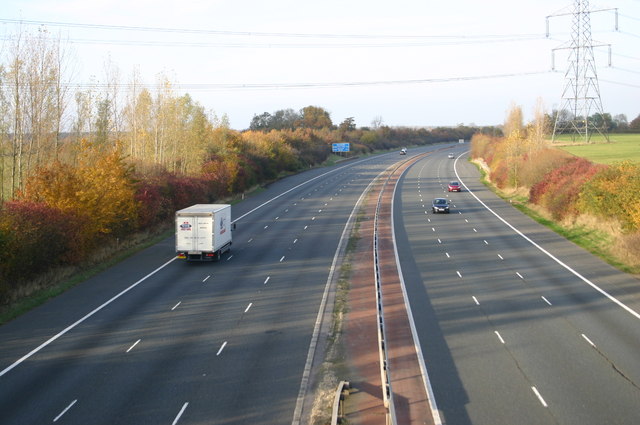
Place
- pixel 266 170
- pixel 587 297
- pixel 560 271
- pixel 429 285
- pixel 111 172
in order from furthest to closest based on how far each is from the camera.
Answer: pixel 266 170
pixel 111 172
pixel 560 271
pixel 429 285
pixel 587 297

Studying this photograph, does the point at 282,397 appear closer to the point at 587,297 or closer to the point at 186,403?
the point at 186,403

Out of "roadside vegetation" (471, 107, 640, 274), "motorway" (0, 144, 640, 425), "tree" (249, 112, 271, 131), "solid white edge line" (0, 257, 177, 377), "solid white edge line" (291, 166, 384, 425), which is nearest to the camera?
"solid white edge line" (291, 166, 384, 425)

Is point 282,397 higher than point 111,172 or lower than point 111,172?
lower

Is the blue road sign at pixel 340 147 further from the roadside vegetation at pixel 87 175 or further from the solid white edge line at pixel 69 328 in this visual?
the solid white edge line at pixel 69 328

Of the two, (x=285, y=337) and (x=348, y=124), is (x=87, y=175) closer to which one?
→ (x=285, y=337)

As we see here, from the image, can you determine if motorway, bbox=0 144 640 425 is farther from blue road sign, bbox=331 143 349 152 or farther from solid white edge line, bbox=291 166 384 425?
blue road sign, bbox=331 143 349 152

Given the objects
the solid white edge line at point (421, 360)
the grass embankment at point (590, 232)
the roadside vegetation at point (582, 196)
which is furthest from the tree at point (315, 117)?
the solid white edge line at point (421, 360)

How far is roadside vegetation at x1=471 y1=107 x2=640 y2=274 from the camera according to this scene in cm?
3170

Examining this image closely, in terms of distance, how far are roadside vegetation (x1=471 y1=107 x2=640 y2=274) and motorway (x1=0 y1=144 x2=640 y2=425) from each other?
6.07ft

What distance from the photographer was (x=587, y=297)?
23.5m

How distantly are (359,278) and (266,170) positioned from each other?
54.0 meters

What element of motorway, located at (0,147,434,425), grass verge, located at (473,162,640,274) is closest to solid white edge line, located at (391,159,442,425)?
motorway, located at (0,147,434,425)

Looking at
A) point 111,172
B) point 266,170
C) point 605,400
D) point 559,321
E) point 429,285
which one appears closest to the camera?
point 605,400

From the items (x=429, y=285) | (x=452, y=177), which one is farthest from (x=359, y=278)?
(x=452, y=177)
